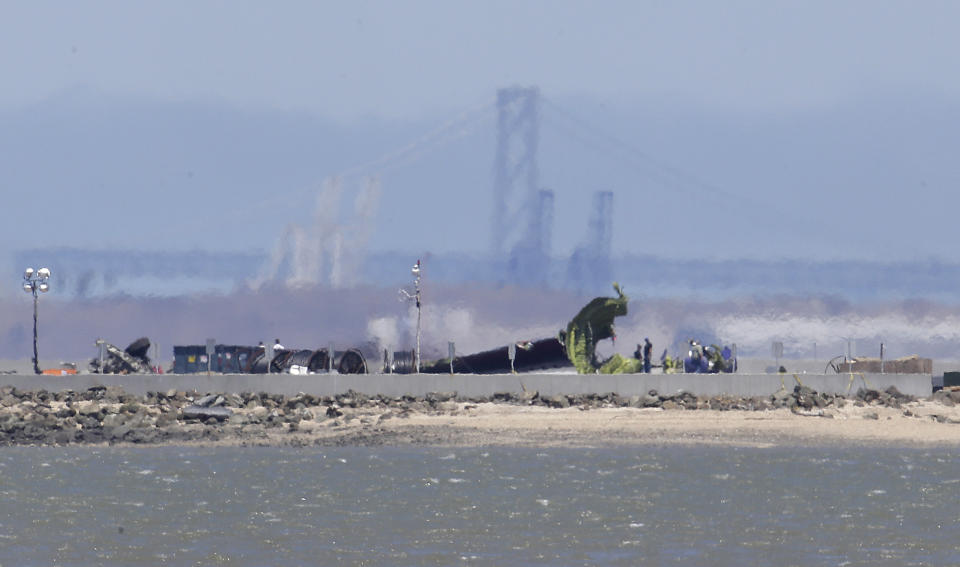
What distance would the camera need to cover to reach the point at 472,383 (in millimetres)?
59125

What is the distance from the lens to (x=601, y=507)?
32719 millimetres

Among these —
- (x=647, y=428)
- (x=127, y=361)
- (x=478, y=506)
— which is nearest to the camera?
(x=478, y=506)

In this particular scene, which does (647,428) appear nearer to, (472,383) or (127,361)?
(472,383)

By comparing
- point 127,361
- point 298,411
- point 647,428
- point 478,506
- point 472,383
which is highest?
point 127,361

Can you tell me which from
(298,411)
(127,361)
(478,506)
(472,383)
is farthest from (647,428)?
(127,361)

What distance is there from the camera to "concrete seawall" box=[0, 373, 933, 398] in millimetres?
58812

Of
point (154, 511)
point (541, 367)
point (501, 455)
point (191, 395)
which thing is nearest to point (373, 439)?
point (501, 455)

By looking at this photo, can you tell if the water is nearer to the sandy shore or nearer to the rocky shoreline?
the sandy shore

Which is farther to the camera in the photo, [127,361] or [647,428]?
[127,361]

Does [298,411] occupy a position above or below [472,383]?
below

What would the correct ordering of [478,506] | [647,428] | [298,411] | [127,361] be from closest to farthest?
[478,506], [647,428], [298,411], [127,361]

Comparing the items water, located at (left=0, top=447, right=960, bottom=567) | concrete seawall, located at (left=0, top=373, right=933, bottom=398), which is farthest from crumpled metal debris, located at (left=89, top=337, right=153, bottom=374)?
water, located at (left=0, top=447, right=960, bottom=567)

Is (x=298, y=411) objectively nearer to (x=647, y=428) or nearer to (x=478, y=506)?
(x=647, y=428)

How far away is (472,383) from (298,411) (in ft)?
24.3
